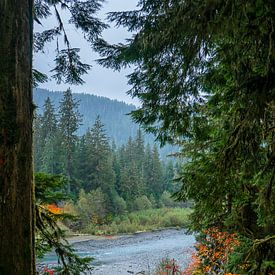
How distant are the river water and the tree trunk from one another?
1003 centimetres

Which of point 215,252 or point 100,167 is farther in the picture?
point 100,167

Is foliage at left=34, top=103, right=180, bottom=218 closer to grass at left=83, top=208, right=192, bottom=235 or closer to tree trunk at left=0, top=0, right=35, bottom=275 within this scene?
grass at left=83, top=208, right=192, bottom=235

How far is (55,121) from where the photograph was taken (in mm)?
41094

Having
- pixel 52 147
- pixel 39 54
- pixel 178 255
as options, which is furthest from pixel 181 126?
pixel 52 147

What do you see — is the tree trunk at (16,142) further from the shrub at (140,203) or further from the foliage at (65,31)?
the shrub at (140,203)

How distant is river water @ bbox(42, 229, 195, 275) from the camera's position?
48.3 ft

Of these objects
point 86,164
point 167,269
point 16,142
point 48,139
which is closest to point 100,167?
point 86,164

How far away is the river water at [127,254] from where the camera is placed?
14719 millimetres

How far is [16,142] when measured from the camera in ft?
7.29

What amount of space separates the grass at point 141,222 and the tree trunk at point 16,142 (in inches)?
1092

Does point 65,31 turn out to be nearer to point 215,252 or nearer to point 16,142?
point 16,142

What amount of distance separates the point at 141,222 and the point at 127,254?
1436cm

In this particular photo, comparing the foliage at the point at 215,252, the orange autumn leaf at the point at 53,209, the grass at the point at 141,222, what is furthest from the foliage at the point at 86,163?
the foliage at the point at 215,252

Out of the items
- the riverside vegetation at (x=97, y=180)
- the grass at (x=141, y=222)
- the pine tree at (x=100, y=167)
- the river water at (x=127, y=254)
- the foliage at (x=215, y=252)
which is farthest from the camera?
the pine tree at (x=100, y=167)
